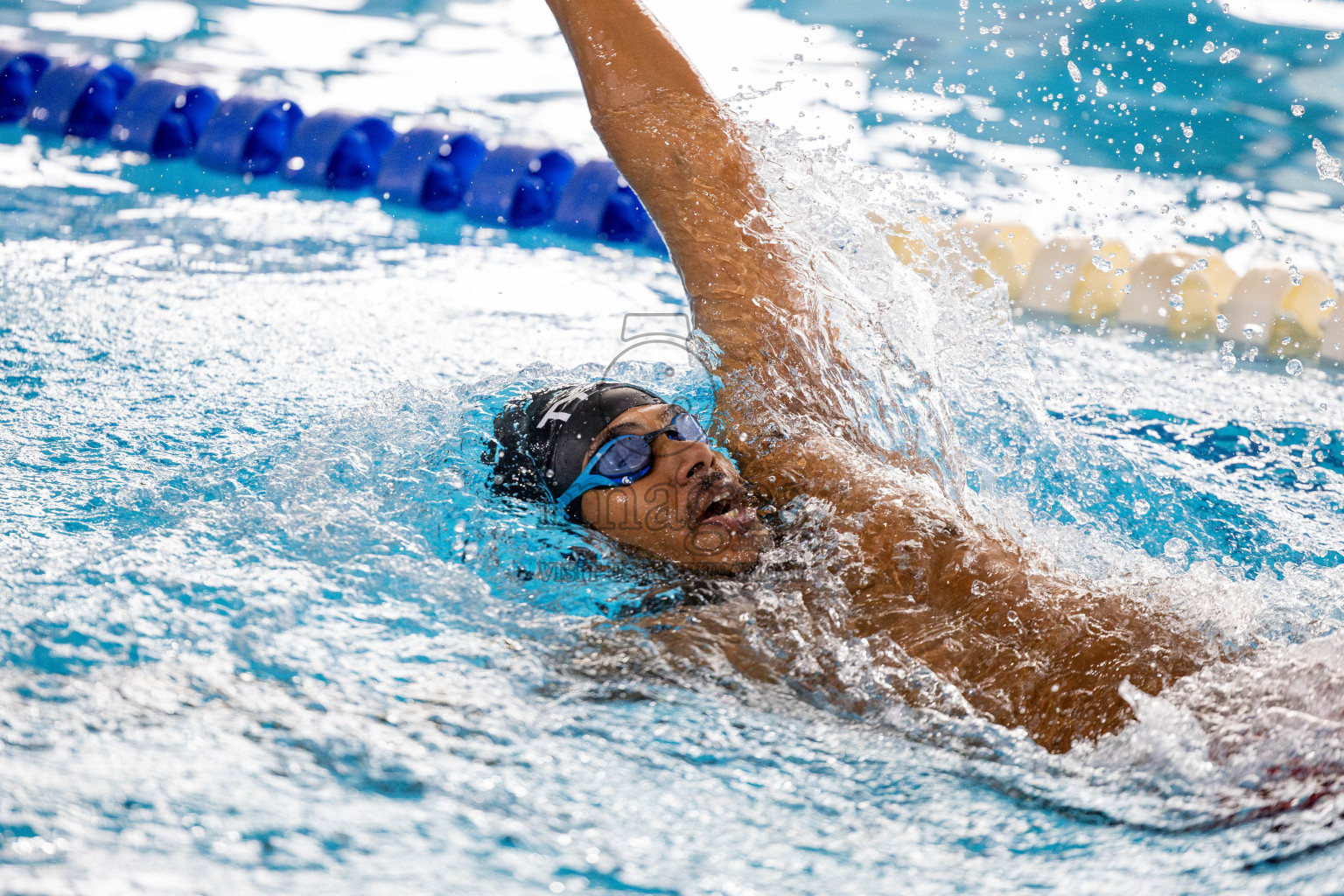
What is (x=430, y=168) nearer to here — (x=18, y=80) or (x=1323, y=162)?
(x=18, y=80)

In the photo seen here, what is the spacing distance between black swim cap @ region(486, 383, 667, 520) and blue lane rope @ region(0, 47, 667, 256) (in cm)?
310

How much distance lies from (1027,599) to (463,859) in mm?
1105

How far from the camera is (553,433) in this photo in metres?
2.32

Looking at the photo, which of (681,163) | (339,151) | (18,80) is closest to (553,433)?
(681,163)

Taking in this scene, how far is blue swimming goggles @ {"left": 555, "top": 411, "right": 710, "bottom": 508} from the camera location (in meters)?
2.21

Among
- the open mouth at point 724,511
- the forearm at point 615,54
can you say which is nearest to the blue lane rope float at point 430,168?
Answer: the forearm at point 615,54

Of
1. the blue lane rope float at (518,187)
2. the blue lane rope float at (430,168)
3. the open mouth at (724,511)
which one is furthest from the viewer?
the blue lane rope float at (430,168)

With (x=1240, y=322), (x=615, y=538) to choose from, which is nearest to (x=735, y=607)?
(x=615, y=538)

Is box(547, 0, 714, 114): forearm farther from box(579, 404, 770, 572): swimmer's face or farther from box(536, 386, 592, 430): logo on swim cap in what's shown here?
box(579, 404, 770, 572): swimmer's face

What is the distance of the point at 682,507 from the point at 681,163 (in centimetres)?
89

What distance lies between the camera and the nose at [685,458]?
2180 millimetres

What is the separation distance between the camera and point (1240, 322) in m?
4.73

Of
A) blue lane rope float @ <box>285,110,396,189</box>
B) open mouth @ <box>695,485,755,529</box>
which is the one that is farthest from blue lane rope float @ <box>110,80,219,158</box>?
open mouth @ <box>695,485,755,529</box>

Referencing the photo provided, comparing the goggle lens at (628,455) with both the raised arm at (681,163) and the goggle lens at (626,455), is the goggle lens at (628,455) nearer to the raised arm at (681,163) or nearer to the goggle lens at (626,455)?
the goggle lens at (626,455)
